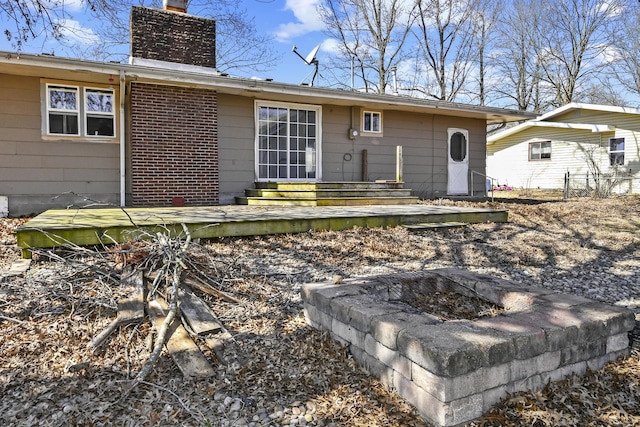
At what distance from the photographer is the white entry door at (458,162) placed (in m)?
12.0

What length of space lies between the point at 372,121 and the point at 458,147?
297 cm

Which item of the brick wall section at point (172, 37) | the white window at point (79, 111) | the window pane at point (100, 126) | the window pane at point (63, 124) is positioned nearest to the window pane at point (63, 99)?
the white window at point (79, 111)

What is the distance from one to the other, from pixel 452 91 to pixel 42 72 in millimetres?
23735

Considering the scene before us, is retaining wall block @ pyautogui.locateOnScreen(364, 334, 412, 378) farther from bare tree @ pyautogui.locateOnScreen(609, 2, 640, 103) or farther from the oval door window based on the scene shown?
bare tree @ pyautogui.locateOnScreen(609, 2, 640, 103)

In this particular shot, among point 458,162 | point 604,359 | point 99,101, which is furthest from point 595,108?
point 604,359

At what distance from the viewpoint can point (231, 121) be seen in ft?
29.6

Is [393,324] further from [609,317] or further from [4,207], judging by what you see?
[4,207]

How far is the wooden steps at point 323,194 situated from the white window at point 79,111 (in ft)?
9.39

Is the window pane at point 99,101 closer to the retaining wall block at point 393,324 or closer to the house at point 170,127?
the house at point 170,127

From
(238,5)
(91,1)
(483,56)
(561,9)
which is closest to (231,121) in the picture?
(91,1)

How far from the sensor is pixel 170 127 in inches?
326

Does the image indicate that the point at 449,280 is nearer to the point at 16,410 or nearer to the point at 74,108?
the point at 16,410

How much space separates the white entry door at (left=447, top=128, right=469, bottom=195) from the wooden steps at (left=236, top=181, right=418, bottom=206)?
309 centimetres

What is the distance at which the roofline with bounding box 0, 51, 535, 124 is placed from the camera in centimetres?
686
